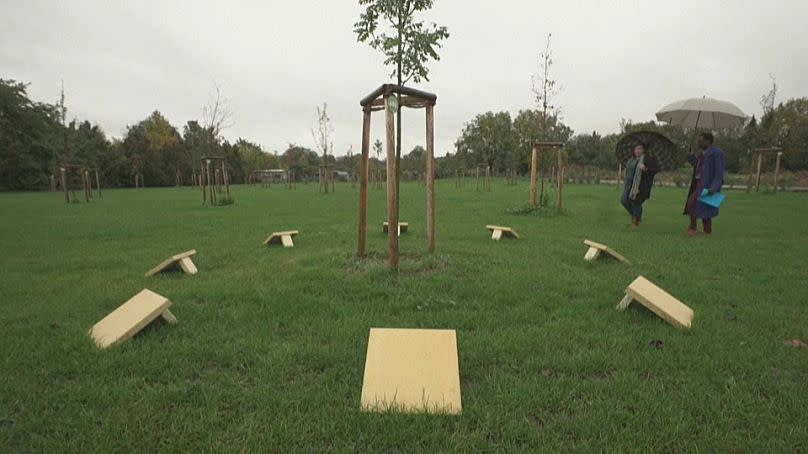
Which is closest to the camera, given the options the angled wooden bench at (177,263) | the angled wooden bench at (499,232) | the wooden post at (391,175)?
the wooden post at (391,175)

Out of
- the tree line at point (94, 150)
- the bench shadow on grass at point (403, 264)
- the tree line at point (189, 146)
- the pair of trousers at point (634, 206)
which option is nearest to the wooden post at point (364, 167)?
the bench shadow on grass at point (403, 264)

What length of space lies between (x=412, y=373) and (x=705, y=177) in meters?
9.94

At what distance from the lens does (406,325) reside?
4.20m

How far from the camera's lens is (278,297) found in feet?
16.3

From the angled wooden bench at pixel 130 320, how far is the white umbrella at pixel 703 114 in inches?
502

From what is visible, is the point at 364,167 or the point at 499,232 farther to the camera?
the point at 499,232

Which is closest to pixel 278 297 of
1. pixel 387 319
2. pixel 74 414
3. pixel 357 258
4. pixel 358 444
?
pixel 387 319

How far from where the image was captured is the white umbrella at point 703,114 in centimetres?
1126

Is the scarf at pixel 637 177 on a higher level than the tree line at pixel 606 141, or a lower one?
lower

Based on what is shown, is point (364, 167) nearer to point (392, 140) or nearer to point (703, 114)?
point (392, 140)

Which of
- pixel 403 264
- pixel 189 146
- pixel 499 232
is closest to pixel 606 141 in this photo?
pixel 189 146

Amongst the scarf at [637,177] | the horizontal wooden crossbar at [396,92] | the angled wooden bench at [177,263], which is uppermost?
the horizontal wooden crossbar at [396,92]

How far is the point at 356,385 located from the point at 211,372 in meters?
1.17

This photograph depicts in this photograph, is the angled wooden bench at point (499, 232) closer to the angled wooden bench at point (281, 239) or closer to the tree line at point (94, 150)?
the angled wooden bench at point (281, 239)
